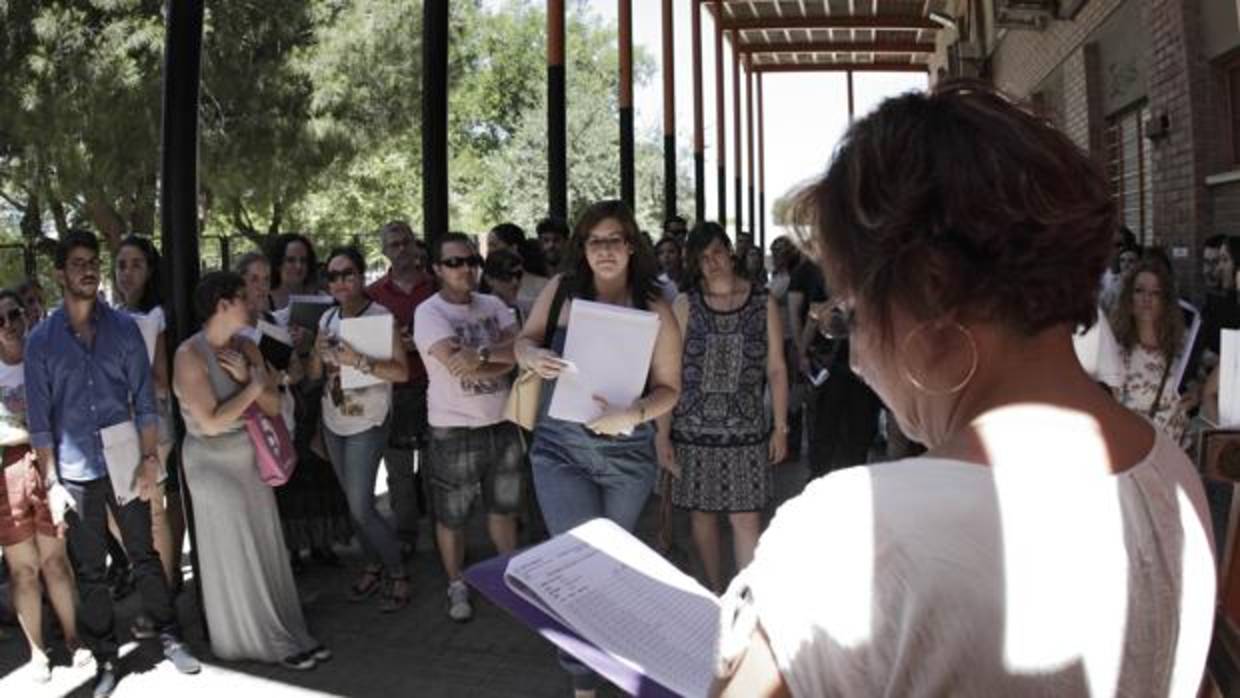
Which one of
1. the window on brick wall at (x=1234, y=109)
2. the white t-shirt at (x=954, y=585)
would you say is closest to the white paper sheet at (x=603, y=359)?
the white t-shirt at (x=954, y=585)

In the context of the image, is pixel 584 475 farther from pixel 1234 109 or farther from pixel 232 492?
pixel 1234 109

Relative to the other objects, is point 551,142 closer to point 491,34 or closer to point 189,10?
point 189,10

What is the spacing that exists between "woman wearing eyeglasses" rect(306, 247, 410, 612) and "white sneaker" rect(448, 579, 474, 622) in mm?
304

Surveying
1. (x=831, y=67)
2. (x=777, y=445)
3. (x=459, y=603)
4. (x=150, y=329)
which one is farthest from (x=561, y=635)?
(x=831, y=67)

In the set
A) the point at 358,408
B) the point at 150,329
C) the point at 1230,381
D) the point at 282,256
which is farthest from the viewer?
A: the point at 282,256

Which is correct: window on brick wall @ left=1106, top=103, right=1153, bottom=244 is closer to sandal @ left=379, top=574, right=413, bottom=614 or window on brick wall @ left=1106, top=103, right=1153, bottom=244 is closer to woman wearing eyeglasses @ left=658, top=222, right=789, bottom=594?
woman wearing eyeglasses @ left=658, top=222, right=789, bottom=594

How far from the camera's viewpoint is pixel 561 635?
4.44 feet

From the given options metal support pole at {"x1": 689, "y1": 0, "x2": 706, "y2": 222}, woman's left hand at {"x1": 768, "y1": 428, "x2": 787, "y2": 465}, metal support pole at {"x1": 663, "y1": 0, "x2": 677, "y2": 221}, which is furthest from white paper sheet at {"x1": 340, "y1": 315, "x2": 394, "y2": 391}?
metal support pole at {"x1": 689, "y1": 0, "x2": 706, "y2": 222}

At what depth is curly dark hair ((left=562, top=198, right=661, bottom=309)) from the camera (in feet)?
13.1

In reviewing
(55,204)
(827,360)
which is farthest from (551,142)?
(55,204)

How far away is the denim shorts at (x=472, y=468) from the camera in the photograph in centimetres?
500

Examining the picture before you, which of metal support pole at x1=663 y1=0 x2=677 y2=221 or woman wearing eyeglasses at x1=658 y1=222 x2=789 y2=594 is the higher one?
metal support pole at x1=663 y1=0 x2=677 y2=221

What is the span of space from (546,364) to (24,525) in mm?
2271

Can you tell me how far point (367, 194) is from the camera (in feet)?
107
